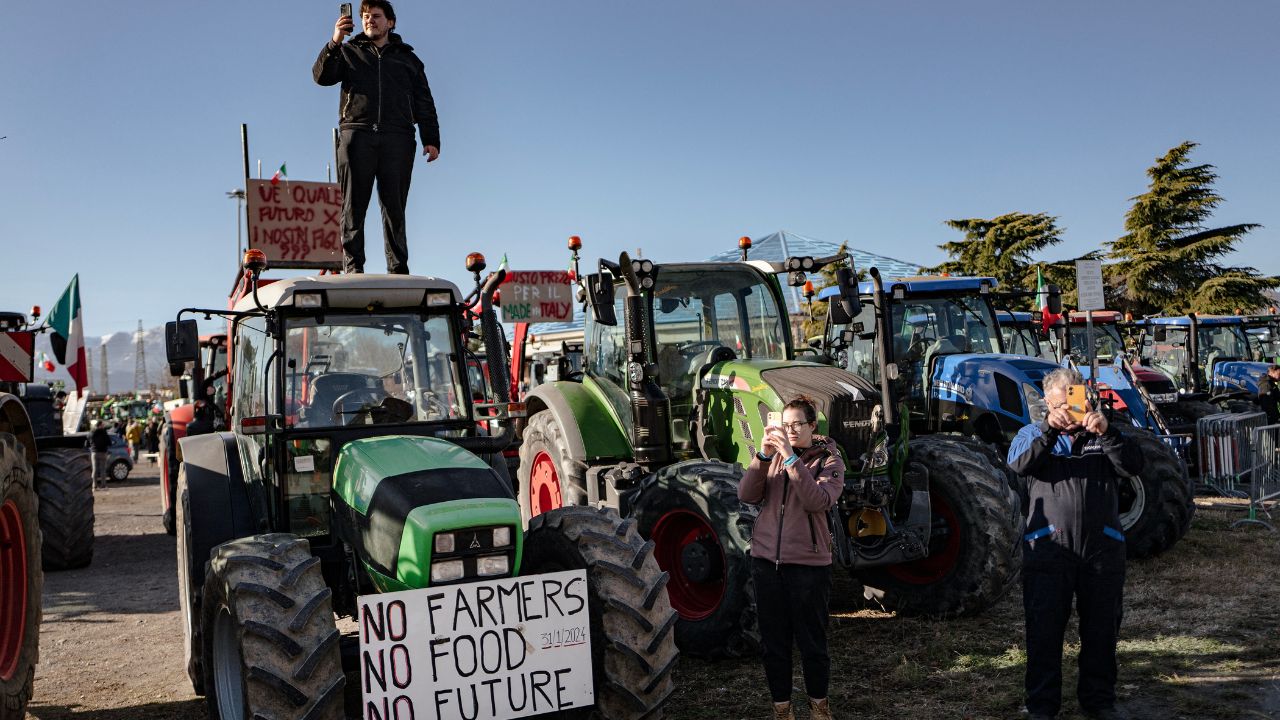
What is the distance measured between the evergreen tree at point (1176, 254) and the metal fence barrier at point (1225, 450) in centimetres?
2381

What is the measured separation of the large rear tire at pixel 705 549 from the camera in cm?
563

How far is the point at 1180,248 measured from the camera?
32562 mm

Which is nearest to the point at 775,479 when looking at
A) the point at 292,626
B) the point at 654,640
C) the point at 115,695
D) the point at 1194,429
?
the point at 654,640

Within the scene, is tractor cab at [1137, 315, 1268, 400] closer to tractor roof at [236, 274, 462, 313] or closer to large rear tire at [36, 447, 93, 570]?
tractor roof at [236, 274, 462, 313]

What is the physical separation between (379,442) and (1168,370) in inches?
630

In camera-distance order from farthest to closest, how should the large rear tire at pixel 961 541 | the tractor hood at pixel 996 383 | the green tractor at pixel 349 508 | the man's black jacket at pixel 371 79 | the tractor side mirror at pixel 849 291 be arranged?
1. the tractor hood at pixel 996 383
2. the tractor side mirror at pixel 849 291
3. the large rear tire at pixel 961 541
4. the man's black jacket at pixel 371 79
5. the green tractor at pixel 349 508

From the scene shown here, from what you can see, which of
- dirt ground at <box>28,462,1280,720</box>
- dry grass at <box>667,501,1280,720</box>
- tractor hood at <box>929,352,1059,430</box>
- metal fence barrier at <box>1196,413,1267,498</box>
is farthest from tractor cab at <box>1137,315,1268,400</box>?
dry grass at <box>667,501,1280,720</box>

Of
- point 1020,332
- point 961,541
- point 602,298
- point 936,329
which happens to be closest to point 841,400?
point 961,541

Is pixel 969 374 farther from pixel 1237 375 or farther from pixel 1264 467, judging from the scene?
pixel 1237 375

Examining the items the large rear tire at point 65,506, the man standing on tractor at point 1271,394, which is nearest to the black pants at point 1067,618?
the large rear tire at point 65,506

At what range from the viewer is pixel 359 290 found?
16.3ft

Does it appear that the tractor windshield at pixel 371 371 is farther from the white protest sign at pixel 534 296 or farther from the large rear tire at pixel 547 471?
the white protest sign at pixel 534 296

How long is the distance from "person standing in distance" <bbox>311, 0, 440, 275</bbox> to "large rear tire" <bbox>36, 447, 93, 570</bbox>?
5.48 meters

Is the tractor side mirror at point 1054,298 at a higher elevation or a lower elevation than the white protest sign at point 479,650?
higher
